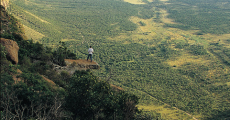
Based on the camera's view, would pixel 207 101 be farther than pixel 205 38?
No

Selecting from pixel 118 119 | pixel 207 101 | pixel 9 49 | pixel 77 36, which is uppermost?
pixel 9 49

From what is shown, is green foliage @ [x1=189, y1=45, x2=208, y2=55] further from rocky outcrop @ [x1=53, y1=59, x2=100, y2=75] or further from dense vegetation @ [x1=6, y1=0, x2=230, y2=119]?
rocky outcrop @ [x1=53, y1=59, x2=100, y2=75]

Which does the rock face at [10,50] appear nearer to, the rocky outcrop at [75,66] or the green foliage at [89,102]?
the rocky outcrop at [75,66]

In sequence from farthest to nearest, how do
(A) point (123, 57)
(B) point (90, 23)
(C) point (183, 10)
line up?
(C) point (183, 10) → (B) point (90, 23) → (A) point (123, 57)

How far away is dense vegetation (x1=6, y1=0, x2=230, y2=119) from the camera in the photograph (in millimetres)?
53812

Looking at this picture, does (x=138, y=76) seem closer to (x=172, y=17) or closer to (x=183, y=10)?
(x=172, y=17)

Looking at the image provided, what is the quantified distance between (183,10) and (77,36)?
86265 millimetres

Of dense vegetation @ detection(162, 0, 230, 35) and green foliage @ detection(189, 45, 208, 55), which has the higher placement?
dense vegetation @ detection(162, 0, 230, 35)

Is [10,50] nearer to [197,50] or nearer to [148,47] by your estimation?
[148,47]

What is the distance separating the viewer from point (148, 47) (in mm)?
90688

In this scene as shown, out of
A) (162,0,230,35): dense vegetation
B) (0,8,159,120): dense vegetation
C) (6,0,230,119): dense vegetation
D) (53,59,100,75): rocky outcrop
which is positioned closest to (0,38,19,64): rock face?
(0,8,159,120): dense vegetation

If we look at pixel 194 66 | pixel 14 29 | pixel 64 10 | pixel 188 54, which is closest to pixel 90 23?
pixel 64 10

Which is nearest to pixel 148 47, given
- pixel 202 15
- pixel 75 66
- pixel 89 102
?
pixel 202 15

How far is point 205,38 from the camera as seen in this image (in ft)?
340
